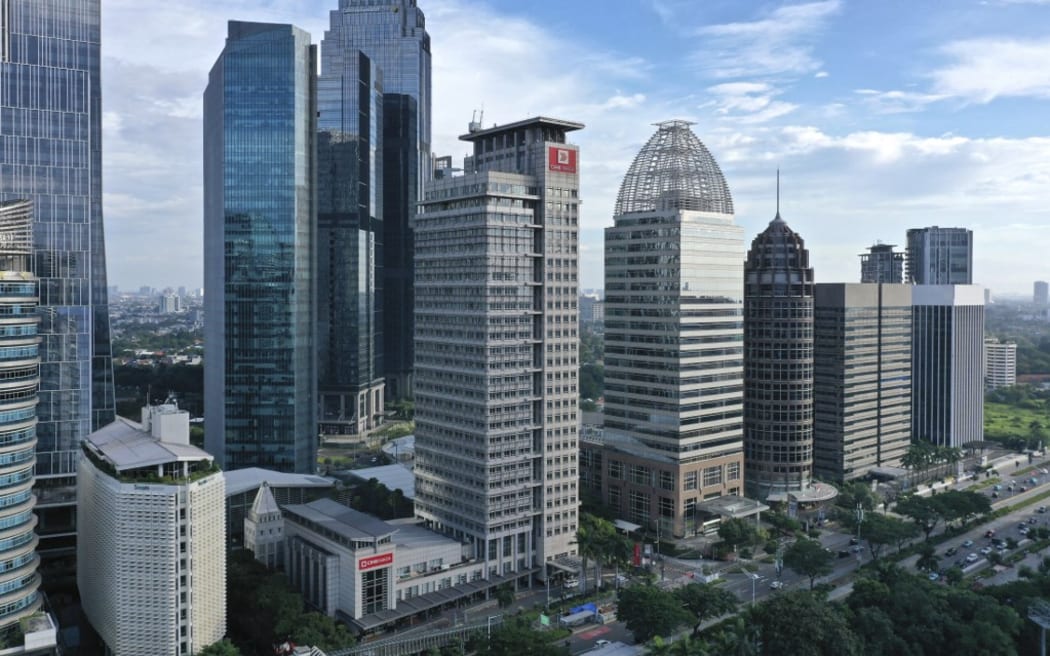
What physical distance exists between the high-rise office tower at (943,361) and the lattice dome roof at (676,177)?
72762mm

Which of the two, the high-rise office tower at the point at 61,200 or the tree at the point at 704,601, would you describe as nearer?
the tree at the point at 704,601

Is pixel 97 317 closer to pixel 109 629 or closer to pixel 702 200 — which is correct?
pixel 109 629

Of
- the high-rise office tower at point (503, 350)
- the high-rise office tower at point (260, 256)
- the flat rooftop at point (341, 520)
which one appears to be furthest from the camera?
the high-rise office tower at point (260, 256)

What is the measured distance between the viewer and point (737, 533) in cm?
11900

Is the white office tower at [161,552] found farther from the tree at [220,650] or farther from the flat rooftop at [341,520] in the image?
the flat rooftop at [341,520]

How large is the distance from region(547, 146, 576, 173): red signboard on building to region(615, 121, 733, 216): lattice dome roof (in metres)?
23.1

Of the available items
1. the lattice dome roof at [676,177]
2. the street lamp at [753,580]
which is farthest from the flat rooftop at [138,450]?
the lattice dome roof at [676,177]

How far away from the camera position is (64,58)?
128 m

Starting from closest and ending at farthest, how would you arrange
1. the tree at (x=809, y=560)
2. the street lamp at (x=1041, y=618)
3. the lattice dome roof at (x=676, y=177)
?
1. the street lamp at (x=1041, y=618)
2. the tree at (x=809, y=560)
3. the lattice dome roof at (x=676, y=177)

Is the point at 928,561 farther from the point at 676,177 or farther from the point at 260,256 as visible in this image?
the point at 260,256

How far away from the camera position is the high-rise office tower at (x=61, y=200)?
401 ft

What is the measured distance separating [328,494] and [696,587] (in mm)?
64004

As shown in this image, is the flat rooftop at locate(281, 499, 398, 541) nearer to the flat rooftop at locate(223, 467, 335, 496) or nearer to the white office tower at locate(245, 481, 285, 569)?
the white office tower at locate(245, 481, 285, 569)

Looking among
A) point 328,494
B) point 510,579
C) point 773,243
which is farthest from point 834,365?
point 328,494
